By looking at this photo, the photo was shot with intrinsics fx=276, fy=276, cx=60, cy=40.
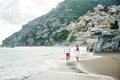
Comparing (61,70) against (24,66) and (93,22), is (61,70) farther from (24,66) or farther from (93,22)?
(93,22)

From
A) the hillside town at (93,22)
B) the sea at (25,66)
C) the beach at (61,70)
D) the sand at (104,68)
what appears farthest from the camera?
the hillside town at (93,22)

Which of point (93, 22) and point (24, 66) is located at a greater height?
point (93, 22)

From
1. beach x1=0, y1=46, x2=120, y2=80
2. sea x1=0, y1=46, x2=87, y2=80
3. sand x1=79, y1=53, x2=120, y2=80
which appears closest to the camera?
beach x1=0, y1=46, x2=120, y2=80

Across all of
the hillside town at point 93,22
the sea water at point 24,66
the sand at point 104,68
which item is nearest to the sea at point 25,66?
the sea water at point 24,66

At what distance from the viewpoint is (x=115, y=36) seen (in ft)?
161

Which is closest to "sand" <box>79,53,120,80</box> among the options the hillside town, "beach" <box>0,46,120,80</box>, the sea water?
"beach" <box>0,46,120,80</box>

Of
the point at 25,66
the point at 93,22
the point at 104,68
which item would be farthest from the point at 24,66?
the point at 93,22

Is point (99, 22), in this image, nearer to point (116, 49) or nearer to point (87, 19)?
point (87, 19)

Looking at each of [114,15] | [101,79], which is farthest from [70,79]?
[114,15]

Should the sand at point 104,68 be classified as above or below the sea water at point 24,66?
above

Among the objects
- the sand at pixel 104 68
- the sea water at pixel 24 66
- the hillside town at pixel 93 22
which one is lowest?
the sea water at pixel 24 66

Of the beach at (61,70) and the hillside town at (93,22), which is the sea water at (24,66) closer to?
the beach at (61,70)

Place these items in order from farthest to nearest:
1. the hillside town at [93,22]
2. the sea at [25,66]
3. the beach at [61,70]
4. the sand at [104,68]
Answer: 1. the hillside town at [93,22]
2. the sea at [25,66]
3. the sand at [104,68]
4. the beach at [61,70]

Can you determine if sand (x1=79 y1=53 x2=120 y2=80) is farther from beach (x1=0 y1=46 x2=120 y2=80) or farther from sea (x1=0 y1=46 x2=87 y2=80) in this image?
sea (x1=0 y1=46 x2=87 y2=80)
